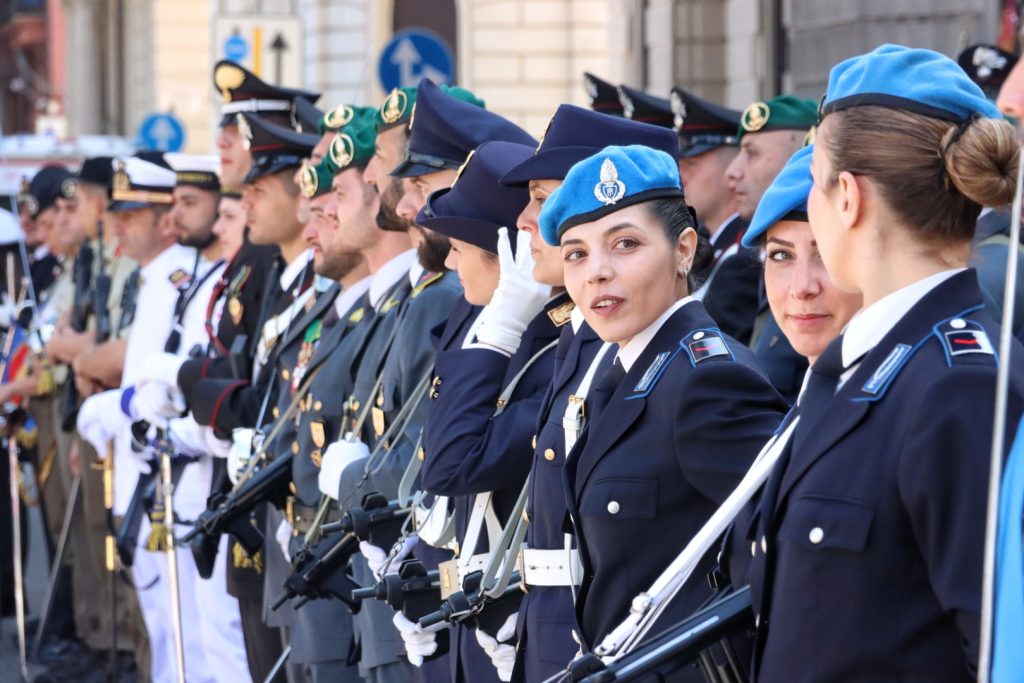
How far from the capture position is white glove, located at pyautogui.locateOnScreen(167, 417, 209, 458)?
7207 mm

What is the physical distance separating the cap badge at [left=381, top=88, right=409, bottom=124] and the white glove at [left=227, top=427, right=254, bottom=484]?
127cm

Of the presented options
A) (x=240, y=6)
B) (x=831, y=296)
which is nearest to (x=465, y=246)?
(x=831, y=296)

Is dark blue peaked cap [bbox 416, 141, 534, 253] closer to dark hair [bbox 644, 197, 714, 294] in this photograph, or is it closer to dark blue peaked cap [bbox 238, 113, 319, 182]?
dark hair [bbox 644, 197, 714, 294]

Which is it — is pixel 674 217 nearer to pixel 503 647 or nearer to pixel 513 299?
pixel 513 299

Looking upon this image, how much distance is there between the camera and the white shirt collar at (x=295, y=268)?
22.9 feet

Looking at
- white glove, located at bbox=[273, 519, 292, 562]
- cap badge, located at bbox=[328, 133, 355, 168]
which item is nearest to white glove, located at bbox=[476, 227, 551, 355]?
cap badge, located at bbox=[328, 133, 355, 168]

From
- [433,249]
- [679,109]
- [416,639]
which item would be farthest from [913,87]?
[679,109]

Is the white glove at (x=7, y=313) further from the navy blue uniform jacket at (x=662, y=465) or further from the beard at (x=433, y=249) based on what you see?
the navy blue uniform jacket at (x=662, y=465)

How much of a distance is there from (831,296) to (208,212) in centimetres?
554

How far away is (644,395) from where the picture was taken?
342cm

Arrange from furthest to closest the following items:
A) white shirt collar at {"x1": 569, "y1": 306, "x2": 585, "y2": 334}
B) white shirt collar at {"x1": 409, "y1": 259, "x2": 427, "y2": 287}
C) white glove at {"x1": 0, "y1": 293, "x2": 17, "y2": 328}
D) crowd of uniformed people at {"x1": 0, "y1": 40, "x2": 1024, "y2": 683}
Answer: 1. white glove at {"x1": 0, "y1": 293, "x2": 17, "y2": 328}
2. white shirt collar at {"x1": 409, "y1": 259, "x2": 427, "y2": 287}
3. white shirt collar at {"x1": 569, "y1": 306, "x2": 585, "y2": 334}
4. crowd of uniformed people at {"x1": 0, "y1": 40, "x2": 1024, "y2": 683}

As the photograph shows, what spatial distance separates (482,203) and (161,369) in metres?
3.18

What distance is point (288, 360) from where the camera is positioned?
641 centimetres

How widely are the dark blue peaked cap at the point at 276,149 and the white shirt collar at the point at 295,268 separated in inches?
13.0
